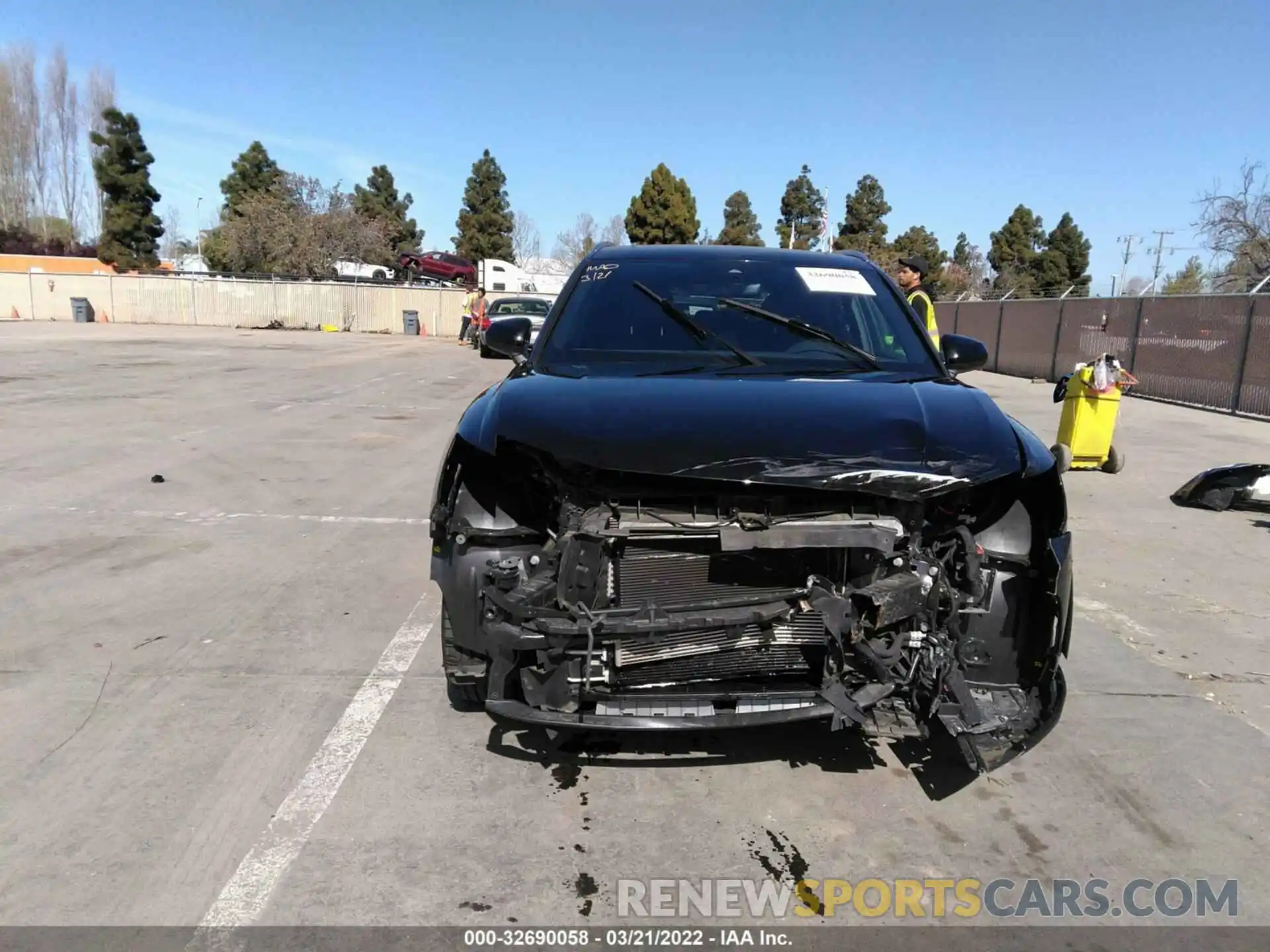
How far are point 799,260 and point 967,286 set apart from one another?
60.4 metres

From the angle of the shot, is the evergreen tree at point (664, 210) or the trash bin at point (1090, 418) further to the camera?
the evergreen tree at point (664, 210)

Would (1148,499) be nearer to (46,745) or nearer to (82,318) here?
(46,745)

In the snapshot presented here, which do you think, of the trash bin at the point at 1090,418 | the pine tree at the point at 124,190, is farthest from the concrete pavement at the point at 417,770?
the pine tree at the point at 124,190

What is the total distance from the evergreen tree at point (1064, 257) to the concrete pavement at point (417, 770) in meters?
53.1

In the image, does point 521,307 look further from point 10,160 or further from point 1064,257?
point 10,160

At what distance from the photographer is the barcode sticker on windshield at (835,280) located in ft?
13.9

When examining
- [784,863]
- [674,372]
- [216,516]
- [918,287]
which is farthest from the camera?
[918,287]

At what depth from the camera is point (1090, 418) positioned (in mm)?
8867

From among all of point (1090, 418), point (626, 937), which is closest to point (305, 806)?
point (626, 937)

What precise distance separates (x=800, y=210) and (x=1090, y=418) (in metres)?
46.7

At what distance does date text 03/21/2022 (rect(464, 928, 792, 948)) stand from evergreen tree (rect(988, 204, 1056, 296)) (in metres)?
57.8

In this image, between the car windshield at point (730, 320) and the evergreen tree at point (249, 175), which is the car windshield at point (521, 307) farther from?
the evergreen tree at point (249, 175)

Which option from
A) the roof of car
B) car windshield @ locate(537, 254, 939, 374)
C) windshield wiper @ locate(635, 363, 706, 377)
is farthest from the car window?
windshield wiper @ locate(635, 363, 706, 377)

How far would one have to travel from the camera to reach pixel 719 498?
268 centimetres
